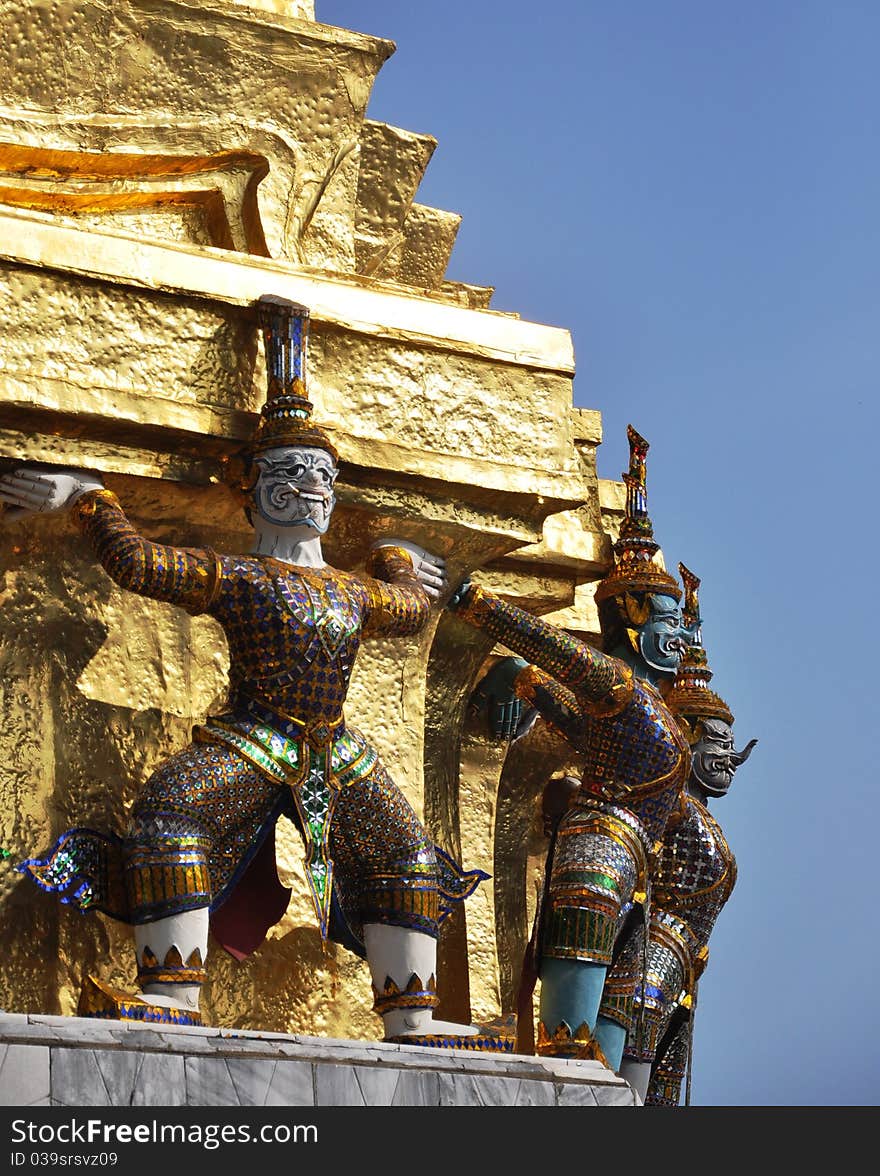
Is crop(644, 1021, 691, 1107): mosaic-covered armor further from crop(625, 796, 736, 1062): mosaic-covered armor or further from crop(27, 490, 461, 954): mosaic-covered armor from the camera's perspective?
crop(27, 490, 461, 954): mosaic-covered armor

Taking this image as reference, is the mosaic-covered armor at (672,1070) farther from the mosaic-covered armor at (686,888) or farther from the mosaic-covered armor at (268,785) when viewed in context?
the mosaic-covered armor at (268,785)

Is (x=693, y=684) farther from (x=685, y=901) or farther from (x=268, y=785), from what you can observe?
(x=268, y=785)

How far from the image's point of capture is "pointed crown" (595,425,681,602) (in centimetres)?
784

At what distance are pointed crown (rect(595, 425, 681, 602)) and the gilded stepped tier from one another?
0.69ft

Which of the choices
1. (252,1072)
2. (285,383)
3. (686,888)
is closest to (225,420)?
(285,383)

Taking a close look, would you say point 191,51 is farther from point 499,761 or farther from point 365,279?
point 499,761

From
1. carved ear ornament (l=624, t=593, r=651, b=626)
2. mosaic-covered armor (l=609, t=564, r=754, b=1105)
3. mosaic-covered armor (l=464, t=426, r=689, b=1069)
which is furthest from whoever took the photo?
mosaic-covered armor (l=609, t=564, r=754, b=1105)

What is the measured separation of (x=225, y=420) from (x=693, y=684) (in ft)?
8.45

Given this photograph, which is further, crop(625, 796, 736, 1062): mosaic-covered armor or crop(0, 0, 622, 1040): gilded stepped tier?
crop(625, 796, 736, 1062): mosaic-covered armor

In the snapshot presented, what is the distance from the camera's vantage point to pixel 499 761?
796cm

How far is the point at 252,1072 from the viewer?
5.38m

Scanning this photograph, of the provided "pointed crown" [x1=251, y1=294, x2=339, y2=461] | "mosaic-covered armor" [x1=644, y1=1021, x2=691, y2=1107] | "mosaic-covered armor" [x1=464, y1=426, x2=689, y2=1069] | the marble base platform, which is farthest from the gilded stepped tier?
the marble base platform

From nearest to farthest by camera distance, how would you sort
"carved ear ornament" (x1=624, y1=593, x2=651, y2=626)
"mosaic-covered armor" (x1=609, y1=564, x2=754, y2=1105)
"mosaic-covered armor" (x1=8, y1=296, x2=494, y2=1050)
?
"mosaic-covered armor" (x1=8, y1=296, x2=494, y2=1050) → "carved ear ornament" (x1=624, y1=593, x2=651, y2=626) → "mosaic-covered armor" (x1=609, y1=564, x2=754, y2=1105)
